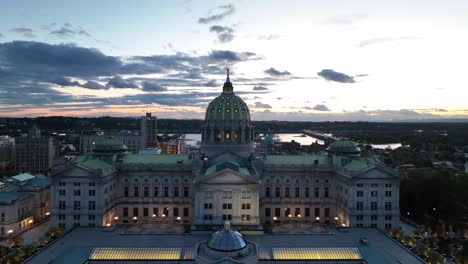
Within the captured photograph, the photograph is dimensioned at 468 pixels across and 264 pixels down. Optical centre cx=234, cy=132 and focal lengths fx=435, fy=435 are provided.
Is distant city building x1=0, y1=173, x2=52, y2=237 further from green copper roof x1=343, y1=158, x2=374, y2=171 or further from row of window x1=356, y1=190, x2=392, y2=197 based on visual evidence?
row of window x1=356, y1=190, x2=392, y2=197

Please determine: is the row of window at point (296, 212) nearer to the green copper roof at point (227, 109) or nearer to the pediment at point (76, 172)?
the green copper roof at point (227, 109)

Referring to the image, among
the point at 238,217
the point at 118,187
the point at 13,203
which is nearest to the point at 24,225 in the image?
the point at 13,203

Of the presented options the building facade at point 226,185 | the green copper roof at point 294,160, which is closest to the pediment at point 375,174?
the building facade at point 226,185

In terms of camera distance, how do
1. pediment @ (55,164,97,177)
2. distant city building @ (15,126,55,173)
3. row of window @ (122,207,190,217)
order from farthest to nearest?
1. distant city building @ (15,126,55,173)
2. row of window @ (122,207,190,217)
3. pediment @ (55,164,97,177)

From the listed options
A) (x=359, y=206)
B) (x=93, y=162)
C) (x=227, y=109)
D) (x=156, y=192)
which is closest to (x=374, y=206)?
(x=359, y=206)

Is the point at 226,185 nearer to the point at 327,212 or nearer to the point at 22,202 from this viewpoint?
the point at 327,212

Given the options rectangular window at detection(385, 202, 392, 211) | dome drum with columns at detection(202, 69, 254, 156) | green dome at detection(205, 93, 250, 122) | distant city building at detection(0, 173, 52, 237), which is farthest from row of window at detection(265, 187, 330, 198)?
distant city building at detection(0, 173, 52, 237)
